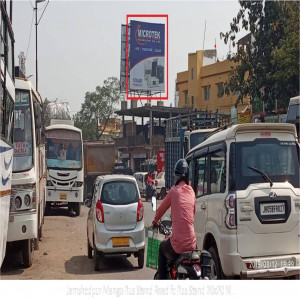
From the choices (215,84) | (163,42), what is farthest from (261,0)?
(163,42)

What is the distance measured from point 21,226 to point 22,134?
5.34 ft

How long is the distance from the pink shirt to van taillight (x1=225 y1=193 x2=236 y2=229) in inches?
27.0

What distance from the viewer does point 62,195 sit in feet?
56.9

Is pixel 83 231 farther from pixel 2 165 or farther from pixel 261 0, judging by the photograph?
pixel 261 0

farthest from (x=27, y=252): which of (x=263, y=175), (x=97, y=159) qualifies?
(x=97, y=159)

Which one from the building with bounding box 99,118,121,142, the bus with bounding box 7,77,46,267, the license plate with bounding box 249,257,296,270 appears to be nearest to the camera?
the license plate with bounding box 249,257,296,270

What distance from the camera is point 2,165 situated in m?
5.48

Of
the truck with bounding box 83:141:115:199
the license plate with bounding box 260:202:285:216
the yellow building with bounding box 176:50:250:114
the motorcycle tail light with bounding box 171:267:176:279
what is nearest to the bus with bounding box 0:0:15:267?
the motorcycle tail light with bounding box 171:267:176:279

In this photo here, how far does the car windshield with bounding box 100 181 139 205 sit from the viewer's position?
877cm

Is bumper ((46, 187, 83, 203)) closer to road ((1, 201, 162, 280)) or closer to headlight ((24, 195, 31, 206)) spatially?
road ((1, 201, 162, 280))

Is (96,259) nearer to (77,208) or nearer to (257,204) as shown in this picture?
(257,204)

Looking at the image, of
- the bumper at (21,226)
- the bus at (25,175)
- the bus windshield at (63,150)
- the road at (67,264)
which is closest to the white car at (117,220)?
the road at (67,264)

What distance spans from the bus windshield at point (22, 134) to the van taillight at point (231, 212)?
3.60 meters
